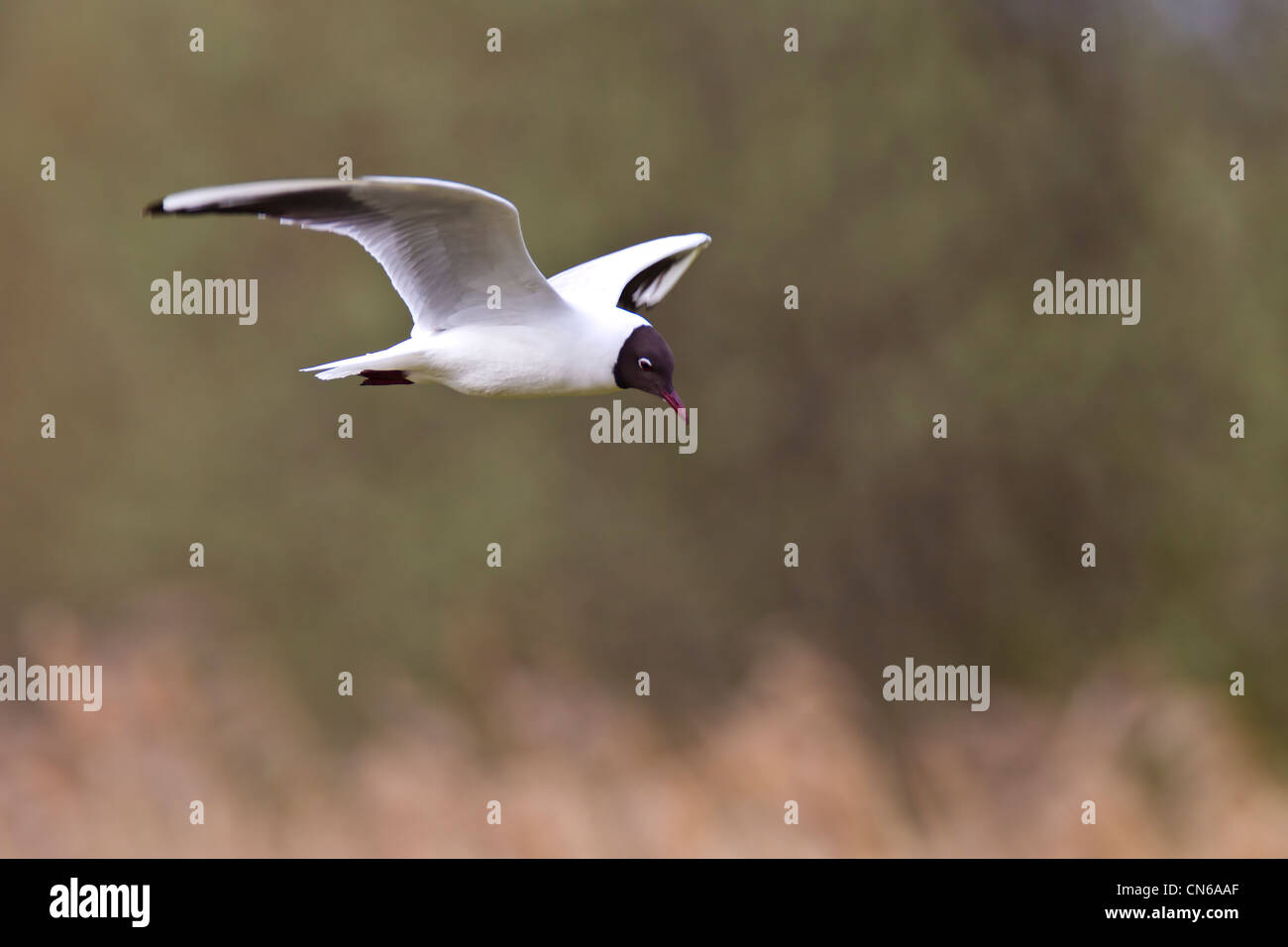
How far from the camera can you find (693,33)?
9492 millimetres

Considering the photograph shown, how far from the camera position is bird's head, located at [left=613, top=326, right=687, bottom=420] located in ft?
14.8

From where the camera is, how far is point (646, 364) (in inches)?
177

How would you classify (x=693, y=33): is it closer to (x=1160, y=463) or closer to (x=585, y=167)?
(x=585, y=167)

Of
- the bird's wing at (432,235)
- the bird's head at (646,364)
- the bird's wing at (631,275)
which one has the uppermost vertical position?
the bird's wing at (631,275)

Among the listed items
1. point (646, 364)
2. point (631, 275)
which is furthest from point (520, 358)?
point (631, 275)

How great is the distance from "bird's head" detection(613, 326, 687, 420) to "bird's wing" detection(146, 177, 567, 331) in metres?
0.23

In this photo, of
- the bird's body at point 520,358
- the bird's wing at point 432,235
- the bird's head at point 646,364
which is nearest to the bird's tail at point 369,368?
the bird's body at point 520,358

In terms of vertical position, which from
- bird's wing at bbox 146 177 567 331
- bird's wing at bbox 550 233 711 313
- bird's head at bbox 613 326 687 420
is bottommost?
bird's head at bbox 613 326 687 420

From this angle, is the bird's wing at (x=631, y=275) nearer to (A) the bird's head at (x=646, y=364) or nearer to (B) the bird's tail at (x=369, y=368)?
(A) the bird's head at (x=646, y=364)

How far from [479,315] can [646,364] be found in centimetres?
51

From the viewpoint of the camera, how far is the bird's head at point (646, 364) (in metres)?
4.50

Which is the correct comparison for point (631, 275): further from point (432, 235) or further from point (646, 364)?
point (432, 235)

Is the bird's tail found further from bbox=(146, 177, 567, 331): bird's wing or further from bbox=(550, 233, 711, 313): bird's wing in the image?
bbox=(550, 233, 711, 313): bird's wing

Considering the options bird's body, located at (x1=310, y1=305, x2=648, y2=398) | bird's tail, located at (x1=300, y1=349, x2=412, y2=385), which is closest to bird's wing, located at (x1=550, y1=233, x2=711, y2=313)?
bird's body, located at (x1=310, y1=305, x2=648, y2=398)
